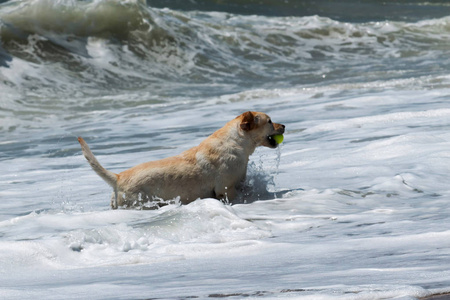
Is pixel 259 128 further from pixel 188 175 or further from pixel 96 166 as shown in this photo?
pixel 96 166

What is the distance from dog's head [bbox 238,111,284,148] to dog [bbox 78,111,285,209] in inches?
1.4

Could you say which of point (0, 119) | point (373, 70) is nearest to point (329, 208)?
point (0, 119)

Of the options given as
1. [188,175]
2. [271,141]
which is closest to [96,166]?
[188,175]

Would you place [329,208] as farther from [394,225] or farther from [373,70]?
[373,70]

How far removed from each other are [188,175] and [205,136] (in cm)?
419

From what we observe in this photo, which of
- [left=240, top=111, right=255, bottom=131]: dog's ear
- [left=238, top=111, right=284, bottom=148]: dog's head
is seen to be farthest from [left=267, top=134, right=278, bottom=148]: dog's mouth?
[left=240, top=111, right=255, bottom=131]: dog's ear

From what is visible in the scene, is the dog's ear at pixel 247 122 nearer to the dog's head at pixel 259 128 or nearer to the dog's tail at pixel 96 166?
the dog's head at pixel 259 128

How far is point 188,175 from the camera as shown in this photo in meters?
5.75

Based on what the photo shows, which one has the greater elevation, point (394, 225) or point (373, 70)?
point (394, 225)

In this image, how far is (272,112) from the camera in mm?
11914

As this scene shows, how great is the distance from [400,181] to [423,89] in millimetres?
6457

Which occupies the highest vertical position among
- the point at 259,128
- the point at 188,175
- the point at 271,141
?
the point at 259,128

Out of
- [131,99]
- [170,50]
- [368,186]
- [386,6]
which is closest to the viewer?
[368,186]

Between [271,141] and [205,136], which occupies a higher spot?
[271,141]
